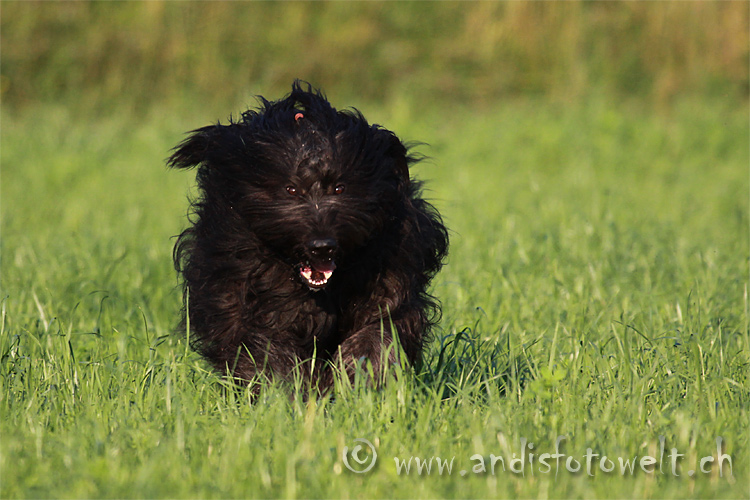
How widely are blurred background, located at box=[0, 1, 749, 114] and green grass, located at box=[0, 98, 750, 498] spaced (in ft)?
15.1

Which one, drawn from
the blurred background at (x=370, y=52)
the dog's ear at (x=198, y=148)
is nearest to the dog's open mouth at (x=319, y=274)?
the dog's ear at (x=198, y=148)

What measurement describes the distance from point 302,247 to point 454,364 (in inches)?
41.1

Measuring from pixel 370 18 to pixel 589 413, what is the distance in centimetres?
1277

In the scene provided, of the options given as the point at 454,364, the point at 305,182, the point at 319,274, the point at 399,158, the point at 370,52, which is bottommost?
the point at 454,364

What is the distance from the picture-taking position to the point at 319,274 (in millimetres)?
3504

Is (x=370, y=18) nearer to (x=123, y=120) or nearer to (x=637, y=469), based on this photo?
(x=123, y=120)

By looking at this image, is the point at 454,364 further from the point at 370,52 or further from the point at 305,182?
the point at 370,52

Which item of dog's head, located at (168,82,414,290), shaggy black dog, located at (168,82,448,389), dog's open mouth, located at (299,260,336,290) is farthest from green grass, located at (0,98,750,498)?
dog's head, located at (168,82,414,290)

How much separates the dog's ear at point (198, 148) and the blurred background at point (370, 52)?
10.4 m

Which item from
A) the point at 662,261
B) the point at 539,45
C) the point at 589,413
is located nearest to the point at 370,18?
the point at 539,45

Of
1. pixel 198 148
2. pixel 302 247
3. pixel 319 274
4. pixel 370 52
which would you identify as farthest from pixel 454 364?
pixel 370 52

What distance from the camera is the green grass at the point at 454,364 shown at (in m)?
2.90

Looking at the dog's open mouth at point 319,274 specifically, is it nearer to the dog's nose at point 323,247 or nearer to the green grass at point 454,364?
the dog's nose at point 323,247

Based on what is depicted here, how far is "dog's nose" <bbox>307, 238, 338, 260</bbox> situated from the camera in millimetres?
3340
